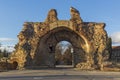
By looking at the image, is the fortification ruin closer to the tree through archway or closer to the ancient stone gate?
the ancient stone gate

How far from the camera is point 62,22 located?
4278 centimetres

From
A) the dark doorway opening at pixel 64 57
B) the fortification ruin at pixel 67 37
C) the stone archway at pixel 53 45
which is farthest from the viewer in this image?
the dark doorway opening at pixel 64 57

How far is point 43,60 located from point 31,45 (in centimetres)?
310

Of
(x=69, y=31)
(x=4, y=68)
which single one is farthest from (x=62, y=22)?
(x=4, y=68)

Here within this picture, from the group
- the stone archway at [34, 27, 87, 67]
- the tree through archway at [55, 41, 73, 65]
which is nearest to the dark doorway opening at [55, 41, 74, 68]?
the tree through archway at [55, 41, 73, 65]

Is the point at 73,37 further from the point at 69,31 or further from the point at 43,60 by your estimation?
the point at 43,60

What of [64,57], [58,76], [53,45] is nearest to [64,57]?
[64,57]

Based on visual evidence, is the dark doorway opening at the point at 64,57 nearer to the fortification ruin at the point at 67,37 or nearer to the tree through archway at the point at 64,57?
the tree through archway at the point at 64,57

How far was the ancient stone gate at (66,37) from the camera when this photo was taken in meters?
42.8

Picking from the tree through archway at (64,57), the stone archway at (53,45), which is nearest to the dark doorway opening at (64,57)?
the tree through archway at (64,57)

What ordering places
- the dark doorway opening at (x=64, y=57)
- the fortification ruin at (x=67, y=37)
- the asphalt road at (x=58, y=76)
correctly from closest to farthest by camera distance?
the asphalt road at (x=58, y=76) → the fortification ruin at (x=67, y=37) → the dark doorway opening at (x=64, y=57)

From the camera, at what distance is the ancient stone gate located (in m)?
42.8

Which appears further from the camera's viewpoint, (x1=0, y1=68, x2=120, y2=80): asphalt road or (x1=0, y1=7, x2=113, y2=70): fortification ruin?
(x1=0, y1=7, x2=113, y2=70): fortification ruin

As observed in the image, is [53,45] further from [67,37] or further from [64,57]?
[64,57]
